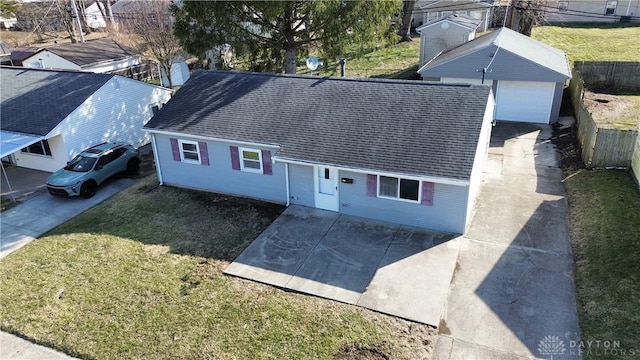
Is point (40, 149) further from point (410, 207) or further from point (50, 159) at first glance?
point (410, 207)

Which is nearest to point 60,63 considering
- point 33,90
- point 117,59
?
point 117,59

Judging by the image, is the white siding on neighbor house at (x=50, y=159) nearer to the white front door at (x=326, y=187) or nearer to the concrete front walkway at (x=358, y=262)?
the concrete front walkway at (x=358, y=262)

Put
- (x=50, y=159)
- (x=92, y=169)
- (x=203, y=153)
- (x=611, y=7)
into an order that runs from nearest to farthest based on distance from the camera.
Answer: (x=203, y=153) < (x=92, y=169) < (x=50, y=159) < (x=611, y=7)

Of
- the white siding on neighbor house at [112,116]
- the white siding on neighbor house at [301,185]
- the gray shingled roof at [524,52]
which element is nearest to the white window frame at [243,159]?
the white siding on neighbor house at [301,185]

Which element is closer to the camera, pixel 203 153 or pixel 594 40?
pixel 203 153

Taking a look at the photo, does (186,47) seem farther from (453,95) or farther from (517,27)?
(517,27)

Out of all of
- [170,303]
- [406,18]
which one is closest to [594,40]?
[406,18]

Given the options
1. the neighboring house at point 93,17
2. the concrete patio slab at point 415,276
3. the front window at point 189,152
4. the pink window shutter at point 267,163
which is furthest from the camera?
the neighboring house at point 93,17
